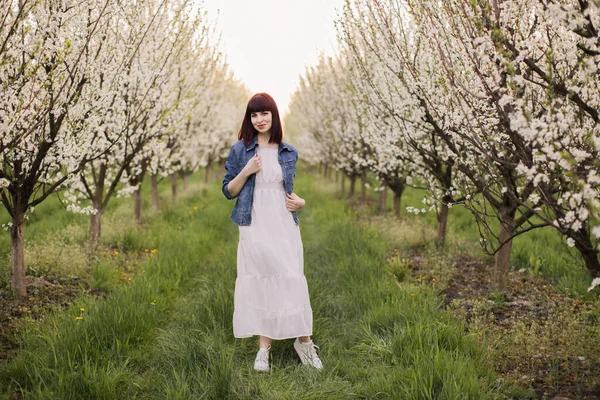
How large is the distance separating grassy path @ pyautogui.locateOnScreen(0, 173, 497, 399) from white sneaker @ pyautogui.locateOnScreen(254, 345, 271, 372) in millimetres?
71

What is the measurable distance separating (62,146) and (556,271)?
5.92 meters

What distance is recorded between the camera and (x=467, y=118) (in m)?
3.41

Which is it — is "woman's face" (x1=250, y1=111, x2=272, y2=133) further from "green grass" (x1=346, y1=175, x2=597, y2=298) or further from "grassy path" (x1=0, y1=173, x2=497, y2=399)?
"green grass" (x1=346, y1=175, x2=597, y2=298)

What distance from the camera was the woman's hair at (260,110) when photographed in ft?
12.2

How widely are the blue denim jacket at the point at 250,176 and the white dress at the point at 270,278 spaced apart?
61 millimetres

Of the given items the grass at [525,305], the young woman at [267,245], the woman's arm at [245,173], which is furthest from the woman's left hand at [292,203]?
the grass at [525,305]

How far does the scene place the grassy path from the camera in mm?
3105

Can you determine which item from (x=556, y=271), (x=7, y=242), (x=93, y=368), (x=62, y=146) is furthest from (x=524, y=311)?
(x=7, y=242)

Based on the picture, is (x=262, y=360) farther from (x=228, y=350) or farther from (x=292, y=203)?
(x=292, y=203)

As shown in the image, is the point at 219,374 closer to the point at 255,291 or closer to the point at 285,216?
the point at 255,291

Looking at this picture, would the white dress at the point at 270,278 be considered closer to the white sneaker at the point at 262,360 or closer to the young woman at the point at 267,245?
the young woman at the point at 267,245

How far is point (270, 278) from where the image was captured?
3.65m

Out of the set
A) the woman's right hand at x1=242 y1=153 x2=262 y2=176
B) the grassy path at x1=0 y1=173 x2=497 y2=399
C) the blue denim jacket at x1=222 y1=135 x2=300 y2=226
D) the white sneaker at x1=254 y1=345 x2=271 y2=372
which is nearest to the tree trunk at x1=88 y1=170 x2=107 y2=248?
the grassy path at x1=0 y1=173 x2=497 y2=399

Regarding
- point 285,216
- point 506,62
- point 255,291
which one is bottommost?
point 255,291
